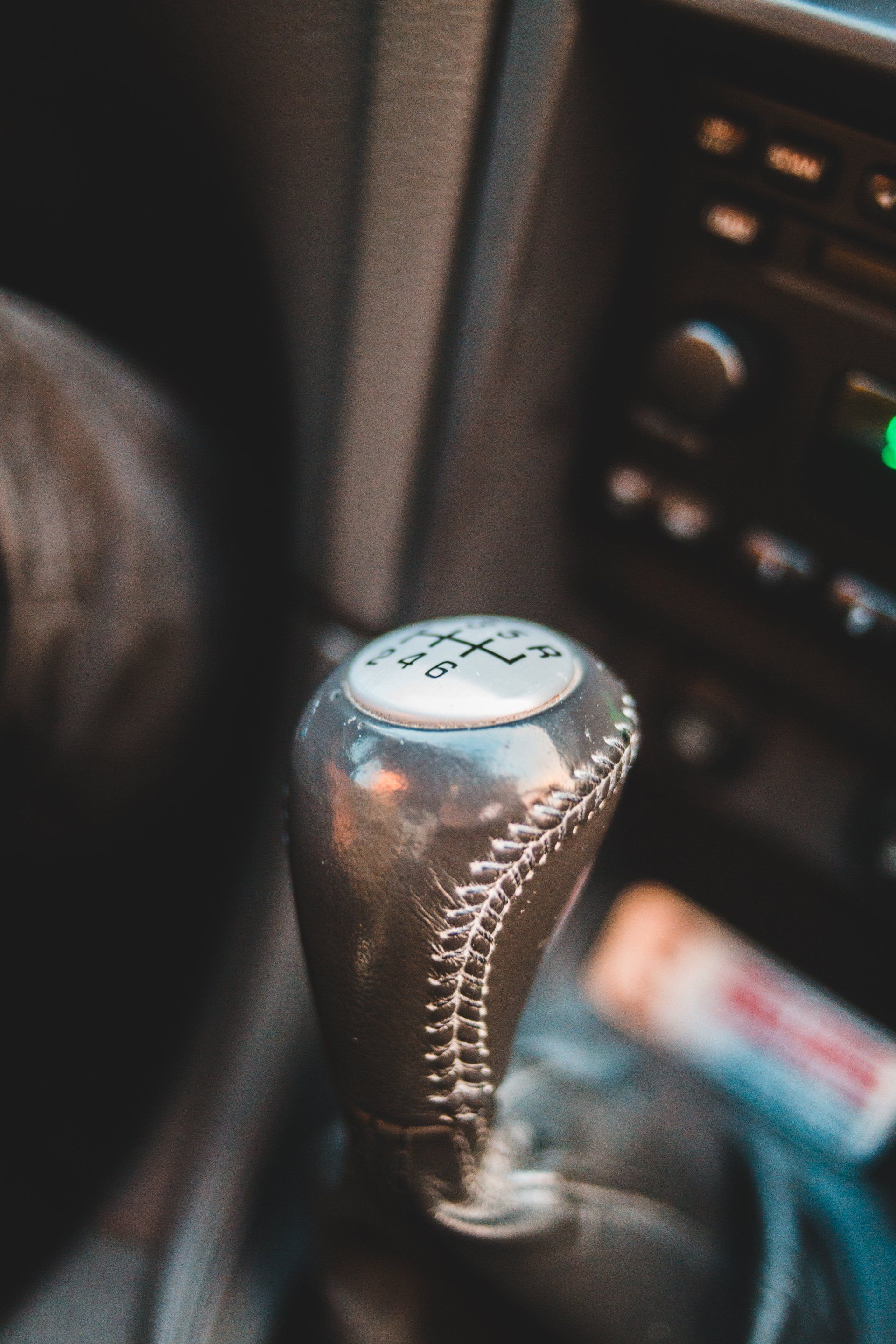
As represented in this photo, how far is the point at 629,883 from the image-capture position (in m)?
0.75

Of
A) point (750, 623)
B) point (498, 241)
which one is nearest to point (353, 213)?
point (498, 241)

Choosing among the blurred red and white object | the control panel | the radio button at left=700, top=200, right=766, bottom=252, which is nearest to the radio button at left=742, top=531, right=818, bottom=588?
the control panel

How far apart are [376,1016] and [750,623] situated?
331 millimetres

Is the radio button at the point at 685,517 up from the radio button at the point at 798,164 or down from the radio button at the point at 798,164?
down

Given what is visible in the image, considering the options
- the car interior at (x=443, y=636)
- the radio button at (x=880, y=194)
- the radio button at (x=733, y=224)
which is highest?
the radio button at (x=880, y=194)

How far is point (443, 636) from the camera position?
0.38m

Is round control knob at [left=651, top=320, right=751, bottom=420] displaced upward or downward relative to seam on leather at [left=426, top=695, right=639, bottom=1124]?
upward

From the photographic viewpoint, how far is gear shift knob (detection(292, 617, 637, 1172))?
329 millimetres

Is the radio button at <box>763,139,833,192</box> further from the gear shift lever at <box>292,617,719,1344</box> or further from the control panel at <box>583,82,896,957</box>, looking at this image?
the gear shift lever at <box>292,617,719,1344</box>

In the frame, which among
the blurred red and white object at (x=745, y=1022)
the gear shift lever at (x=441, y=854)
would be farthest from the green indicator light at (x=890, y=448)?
the blurred red and white object at (x=745, y=1022)

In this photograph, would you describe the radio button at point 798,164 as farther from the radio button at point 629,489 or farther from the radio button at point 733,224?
the radio button at point 629,489

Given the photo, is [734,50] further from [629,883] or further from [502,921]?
[629,883]

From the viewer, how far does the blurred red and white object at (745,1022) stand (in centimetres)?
67

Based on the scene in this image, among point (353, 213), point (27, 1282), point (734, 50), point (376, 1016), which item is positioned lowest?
point (27, 1282)
